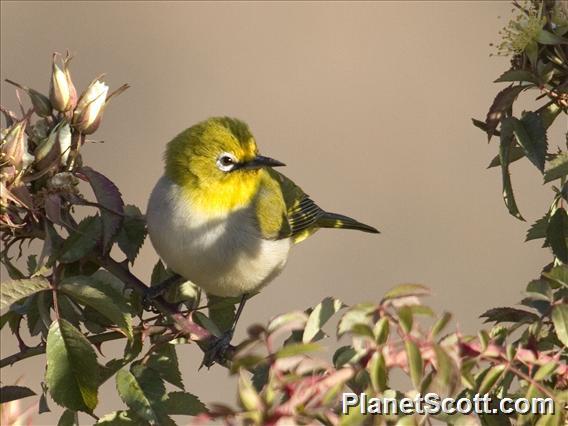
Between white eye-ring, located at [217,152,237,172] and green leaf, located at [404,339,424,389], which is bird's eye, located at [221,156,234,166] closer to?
white eye-ring, located at [217,152,237,172]

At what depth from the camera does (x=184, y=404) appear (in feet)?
8.93

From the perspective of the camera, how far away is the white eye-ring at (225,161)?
4285 millimetres

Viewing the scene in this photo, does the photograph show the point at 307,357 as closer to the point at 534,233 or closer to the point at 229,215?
the point at 534,233

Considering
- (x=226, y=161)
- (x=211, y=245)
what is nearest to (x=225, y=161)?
(x=226, y=161)

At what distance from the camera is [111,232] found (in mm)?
2846

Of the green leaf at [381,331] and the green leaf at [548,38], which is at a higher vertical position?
the green leaf at [548,38]

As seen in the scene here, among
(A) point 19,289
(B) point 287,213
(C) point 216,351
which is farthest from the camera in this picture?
(B) point 287,213

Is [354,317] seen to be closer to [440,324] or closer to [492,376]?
[440,324]

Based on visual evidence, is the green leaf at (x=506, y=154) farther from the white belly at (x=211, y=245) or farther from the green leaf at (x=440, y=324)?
the white belly at (x=211, y=245)

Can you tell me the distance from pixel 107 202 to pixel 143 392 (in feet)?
1.99

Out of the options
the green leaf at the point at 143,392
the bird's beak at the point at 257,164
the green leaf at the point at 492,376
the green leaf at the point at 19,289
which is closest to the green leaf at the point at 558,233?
the green leaf at the point at 492,376

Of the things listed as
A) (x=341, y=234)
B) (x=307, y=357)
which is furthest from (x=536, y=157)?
(x=341, y=234)

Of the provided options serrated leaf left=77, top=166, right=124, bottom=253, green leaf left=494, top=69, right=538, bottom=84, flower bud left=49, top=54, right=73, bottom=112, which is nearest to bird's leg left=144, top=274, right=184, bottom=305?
serrated leaf left=77, top=166, right=124, bottom=253

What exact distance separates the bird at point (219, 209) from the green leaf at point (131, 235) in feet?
2.49
